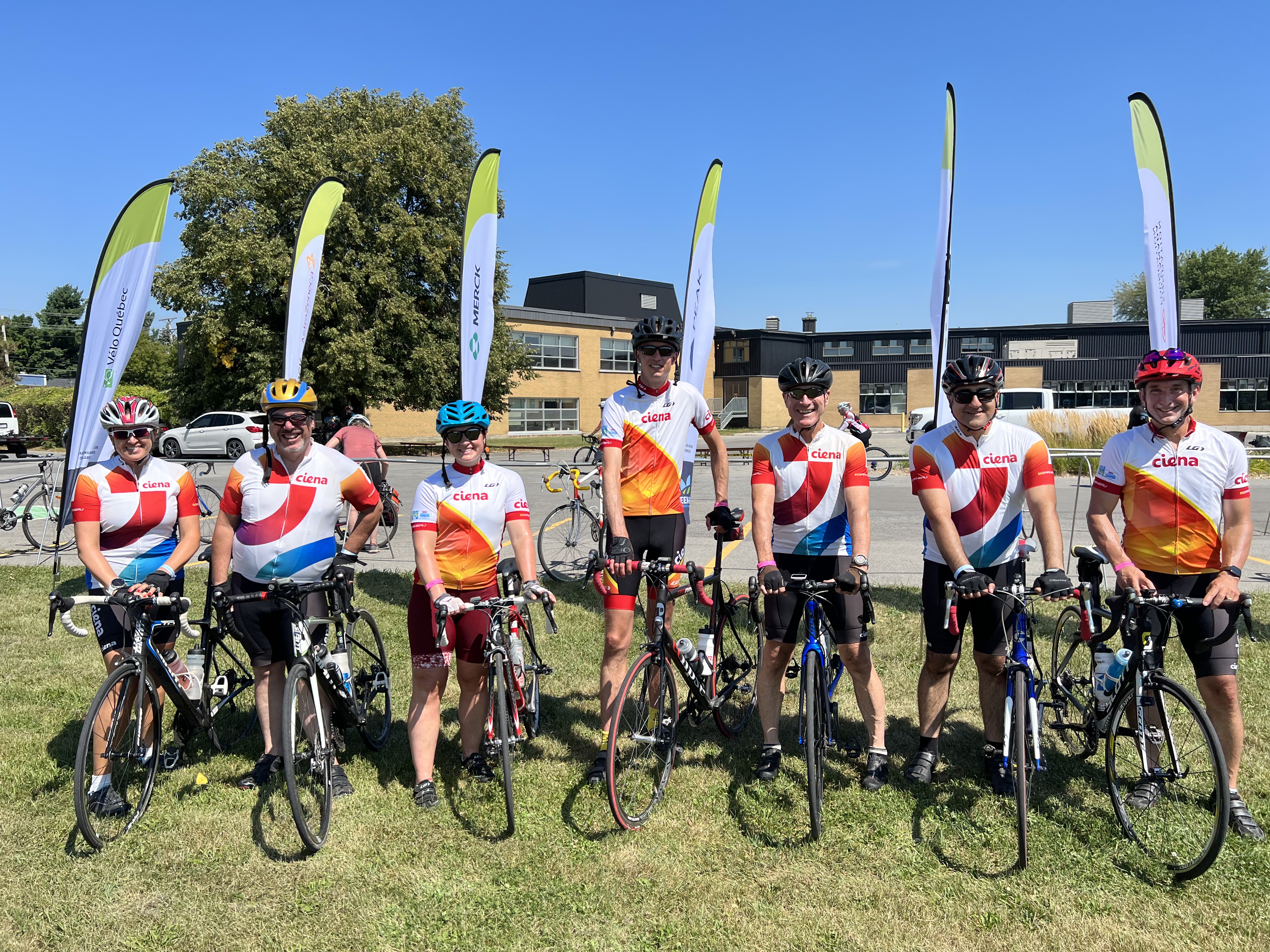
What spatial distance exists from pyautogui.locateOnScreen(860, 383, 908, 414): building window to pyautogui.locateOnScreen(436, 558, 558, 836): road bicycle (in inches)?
2113

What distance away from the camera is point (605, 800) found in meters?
→ 4.46

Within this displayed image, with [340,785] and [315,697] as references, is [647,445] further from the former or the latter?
[340,785]

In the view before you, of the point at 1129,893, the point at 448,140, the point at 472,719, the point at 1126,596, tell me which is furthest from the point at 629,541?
the point at 448,140

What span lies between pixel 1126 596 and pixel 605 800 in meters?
2.66

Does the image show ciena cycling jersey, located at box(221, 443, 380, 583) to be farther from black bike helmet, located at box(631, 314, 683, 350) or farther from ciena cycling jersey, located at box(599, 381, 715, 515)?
black bike helmet, located at box(631, 314, 683, 350)

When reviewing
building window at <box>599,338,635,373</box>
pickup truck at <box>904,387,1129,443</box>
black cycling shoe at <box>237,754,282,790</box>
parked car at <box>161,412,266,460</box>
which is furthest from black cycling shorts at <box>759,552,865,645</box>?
building window at <box>599,338,635,373</box>

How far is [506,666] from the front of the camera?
4398 millimetres

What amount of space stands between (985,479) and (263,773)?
A: 13.1ft

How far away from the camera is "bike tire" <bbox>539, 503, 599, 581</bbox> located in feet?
30.4

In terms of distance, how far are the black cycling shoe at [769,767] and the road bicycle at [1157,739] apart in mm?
1445

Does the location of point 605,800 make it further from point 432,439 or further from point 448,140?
point 432,439

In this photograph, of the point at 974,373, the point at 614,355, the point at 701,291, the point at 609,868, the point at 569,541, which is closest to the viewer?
the point at 609,868

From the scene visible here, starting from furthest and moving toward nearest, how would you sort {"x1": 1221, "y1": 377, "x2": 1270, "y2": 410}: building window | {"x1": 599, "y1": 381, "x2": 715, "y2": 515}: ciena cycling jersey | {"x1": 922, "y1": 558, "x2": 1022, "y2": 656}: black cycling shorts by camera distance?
{"x1": 1221, "y1": 377, "x2": 1270, "y2": 410}: building window, {"x1": 599, "y1": 381, "x2": 715, "y2": 515}: ciena cycling jersey, {"x1": 922, "y1": 558, "x2": 1022, "y2": 656}: black cycling shorts

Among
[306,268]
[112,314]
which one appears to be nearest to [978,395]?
[112,314]
